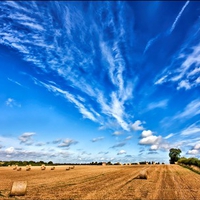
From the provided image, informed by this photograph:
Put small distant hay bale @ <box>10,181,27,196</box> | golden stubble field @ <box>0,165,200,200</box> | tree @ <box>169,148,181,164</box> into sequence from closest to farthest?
golden stubble field @ <box>0,165,200,200</box> → small distant hay bale @ <box>10,181,27,196</box> → tree @ <box>169,148,181,164</box>

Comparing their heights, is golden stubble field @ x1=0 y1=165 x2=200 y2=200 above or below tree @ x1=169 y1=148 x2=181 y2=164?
below

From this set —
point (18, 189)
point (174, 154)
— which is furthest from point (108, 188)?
point (174, 154)

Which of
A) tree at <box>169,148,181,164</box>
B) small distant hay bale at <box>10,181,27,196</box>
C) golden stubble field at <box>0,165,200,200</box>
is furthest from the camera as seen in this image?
tree at <box>169,148,181,164</box>

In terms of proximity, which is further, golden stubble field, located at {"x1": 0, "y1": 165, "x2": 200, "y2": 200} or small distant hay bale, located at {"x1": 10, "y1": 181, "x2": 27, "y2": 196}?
small distant hay bale, located at {"x1": 10, "y1": 181, "x2": 27, "y2": 196}

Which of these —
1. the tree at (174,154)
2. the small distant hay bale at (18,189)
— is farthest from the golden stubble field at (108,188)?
the tree at (174,154)

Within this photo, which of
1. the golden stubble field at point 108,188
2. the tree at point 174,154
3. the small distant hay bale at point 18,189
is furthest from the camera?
the tree at point 174,154

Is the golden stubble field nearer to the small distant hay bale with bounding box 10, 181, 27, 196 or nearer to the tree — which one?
the small distant hay bale with bounding box 10, 181, 27, 196

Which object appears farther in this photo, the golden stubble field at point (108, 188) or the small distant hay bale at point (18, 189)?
the small distant hay bale at point (18, 189)

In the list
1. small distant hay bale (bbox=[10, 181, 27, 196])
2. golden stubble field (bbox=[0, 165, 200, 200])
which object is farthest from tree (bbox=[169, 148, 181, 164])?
small distant hay bale (bbox=[10, 181, 27, 196])

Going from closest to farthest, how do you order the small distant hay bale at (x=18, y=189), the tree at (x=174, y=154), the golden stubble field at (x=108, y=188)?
the golden stubble field at (x=108, y=188) < the small distant hay bale at (x=18, y=189) < the tree at (x=174, y=154)

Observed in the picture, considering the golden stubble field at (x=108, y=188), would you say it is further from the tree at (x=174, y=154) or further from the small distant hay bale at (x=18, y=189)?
the tree at (x=174, y=154)

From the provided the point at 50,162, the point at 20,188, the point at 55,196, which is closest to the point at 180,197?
the point at 55,196

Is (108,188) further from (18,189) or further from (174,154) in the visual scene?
(174,154)

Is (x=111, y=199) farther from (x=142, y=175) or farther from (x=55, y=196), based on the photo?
(x=142, y=175)
